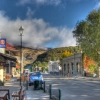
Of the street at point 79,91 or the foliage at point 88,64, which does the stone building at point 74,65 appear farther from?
the street at point 79,91

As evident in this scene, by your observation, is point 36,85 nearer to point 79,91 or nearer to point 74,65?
point 79,91

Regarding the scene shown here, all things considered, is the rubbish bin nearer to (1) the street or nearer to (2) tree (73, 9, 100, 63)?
(1) the street

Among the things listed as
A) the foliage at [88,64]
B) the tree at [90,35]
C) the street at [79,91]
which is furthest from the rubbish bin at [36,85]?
the foliage at [88,64]

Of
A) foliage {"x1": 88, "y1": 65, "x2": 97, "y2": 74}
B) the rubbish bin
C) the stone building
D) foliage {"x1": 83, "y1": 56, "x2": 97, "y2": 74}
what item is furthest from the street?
the stone building

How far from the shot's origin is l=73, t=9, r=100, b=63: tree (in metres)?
52.1

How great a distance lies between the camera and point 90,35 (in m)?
53.2

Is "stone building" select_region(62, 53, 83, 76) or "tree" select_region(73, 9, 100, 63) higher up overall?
"tree" select_region(73, 9, 100, 63)

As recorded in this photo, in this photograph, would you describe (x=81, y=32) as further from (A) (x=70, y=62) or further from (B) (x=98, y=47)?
(A) (x=70, y=62)

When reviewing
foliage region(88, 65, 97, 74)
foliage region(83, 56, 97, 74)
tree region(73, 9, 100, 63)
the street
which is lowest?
the street

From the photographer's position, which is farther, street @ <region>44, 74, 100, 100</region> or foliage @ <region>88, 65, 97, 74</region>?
→ foliage @ <region>88, 65, 97, 74</region>

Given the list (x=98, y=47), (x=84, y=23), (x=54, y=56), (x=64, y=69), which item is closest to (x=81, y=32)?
(x=84, y=23)

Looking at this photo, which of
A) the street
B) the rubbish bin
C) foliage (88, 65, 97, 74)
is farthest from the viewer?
foliage (88, 65, 97, 74)

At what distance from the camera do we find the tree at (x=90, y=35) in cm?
5206

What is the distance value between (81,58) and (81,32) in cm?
1388
